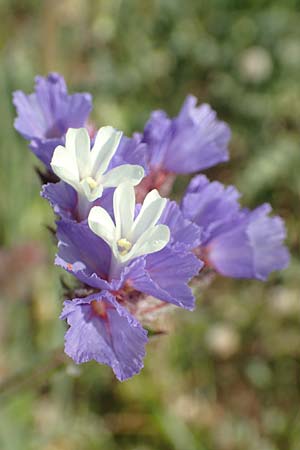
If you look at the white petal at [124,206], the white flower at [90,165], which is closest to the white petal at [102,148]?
the white flower at [90,165]

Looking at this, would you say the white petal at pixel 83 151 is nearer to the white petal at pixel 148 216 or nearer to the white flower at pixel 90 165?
the white flower at pixel 90 165

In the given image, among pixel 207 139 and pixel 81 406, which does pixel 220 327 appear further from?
pixel 207 139

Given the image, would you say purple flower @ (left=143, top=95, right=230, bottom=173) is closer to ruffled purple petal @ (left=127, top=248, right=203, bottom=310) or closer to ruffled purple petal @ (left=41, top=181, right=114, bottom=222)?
ruffled purple petal @ (left=41, top=181, right=114, bottom=222)

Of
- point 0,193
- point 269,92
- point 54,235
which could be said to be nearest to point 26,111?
point 54,235

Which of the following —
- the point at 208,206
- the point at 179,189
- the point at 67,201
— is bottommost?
the point at 179,189

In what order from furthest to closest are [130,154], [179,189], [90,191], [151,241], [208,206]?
[179,189] → [208,206] → [130,154] → [90,191] → [151,241]

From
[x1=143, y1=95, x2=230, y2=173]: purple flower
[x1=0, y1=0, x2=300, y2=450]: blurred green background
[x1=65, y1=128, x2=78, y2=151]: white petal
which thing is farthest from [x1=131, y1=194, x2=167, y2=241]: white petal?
[x1=0, y1=0, x2=300, y2=450]: blurred green background

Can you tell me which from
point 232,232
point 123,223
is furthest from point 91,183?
point 232,232

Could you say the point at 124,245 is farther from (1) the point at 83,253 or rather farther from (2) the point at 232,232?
(2) the point at 232,232

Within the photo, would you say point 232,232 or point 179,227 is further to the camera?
point 232,232
